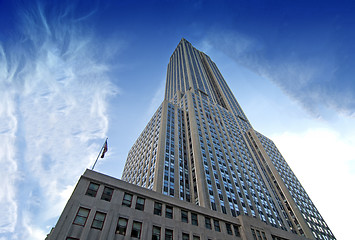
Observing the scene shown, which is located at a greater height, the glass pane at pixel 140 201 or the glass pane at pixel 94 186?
the glass pane at pixel 94 186

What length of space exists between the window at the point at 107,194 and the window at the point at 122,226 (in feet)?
10.6

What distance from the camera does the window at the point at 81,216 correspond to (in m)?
22.6

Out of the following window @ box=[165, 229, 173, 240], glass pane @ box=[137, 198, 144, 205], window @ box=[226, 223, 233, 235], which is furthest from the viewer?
window @ box=[226, 223, 233, 235]

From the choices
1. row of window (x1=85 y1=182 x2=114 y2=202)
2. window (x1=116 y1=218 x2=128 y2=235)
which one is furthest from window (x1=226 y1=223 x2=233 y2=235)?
row of window (x1=85 y1=182 x2=114 y2=202)

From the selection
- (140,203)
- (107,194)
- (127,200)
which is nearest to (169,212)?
(140,203)

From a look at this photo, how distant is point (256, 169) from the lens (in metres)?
76.9

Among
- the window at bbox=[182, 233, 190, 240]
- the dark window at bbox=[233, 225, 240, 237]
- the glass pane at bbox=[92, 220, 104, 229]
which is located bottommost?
the glass pane at bbox=[92, 220, 104, 229]

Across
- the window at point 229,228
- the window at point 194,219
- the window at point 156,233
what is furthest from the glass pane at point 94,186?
the window at point 229,228

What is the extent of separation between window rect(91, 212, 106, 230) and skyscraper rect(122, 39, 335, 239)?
2470cm

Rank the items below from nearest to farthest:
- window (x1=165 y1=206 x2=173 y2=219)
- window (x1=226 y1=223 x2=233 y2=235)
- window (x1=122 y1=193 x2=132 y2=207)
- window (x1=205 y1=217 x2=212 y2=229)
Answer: window (x1=122 y1=193 x2=132 y2=207) → window (x1=165 y1=206 x2=173 y2=219) → window (x1=205 y1=217 x2=212 y2=229) → window (x1=226 y1=223 x2=233 y2=235)

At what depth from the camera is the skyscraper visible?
5303 cm

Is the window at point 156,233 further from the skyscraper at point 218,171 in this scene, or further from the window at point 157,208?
the skyscraper at point 218,171

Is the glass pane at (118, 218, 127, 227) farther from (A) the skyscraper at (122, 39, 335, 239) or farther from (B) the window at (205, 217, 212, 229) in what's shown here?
(A) the skyscraper at (122, 39, 335, 239)

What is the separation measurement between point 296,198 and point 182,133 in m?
49.5
